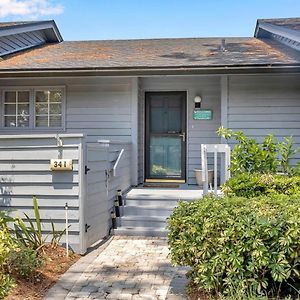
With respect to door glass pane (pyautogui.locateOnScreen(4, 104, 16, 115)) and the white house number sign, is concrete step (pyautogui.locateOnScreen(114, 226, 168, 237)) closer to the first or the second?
the white house number sign

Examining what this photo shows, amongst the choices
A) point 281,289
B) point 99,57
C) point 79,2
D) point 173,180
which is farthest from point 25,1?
A: point 281,289

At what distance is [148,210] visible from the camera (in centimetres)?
660

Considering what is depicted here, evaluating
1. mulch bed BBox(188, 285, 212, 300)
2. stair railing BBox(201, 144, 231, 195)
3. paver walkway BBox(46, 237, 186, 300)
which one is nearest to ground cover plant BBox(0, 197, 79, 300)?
paver walkway BBox(46, 237, 186, 300)

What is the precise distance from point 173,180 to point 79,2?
32.6 ft

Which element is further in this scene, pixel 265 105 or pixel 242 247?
pixel 265 105

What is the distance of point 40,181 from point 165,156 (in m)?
3.98

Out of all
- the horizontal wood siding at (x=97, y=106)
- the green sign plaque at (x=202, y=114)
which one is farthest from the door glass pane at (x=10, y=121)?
the green sign plaque at (x=202, y=114)

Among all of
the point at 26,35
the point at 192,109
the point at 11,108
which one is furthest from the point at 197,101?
the point at 26,35

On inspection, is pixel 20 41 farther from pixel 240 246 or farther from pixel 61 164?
pixel 240 246

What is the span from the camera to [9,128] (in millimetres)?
8531

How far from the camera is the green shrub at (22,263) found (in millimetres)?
3850

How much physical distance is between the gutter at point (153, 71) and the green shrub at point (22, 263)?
4.40m

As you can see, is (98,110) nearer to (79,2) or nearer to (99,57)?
(99,57)

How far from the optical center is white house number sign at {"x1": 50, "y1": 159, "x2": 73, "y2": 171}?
505 centimetres
